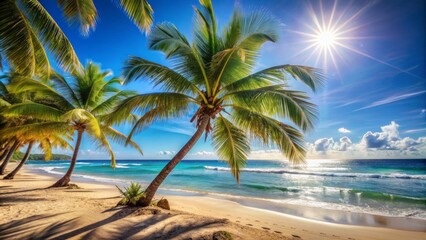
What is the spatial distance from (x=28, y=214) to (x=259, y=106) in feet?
21.9

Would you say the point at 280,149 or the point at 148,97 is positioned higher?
the point at 148,97

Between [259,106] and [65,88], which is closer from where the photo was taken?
[259,106]

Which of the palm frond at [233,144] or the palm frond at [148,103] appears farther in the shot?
the palm frond at [233,144]

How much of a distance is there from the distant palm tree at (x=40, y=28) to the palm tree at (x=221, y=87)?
1.24m

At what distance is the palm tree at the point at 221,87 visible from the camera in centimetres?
573

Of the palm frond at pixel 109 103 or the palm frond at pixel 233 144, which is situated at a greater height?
the palm frond at pixel 109 103

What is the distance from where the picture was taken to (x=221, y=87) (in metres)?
7.16

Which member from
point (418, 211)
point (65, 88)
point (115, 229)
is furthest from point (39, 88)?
point (418, 211)

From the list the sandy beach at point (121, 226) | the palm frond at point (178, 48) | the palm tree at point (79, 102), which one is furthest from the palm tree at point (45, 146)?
the palm frond at point (178, 48)

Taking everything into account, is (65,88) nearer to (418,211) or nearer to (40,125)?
(40,125)

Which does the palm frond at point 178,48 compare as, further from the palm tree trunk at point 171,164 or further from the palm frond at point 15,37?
the palm frond at point 15,37

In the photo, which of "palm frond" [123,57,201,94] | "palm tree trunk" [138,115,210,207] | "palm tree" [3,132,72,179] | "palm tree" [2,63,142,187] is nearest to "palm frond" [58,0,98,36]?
"palm frond" [123,57,201,94]

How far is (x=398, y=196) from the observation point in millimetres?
14164

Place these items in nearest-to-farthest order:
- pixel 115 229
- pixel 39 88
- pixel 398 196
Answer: pixel 115 229, pixel 39 88, pixel 398 196
